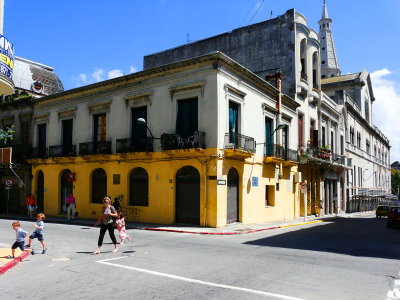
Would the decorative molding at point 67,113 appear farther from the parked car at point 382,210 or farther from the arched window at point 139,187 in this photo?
the parked car at point 382,210

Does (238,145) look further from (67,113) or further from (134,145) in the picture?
(67,113)

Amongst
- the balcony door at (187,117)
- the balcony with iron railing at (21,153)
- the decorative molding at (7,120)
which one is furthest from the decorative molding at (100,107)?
the decorative molding at (7,120)

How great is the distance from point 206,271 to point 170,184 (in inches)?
465

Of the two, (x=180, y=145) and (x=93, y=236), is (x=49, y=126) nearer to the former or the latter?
(x=180, y=145)

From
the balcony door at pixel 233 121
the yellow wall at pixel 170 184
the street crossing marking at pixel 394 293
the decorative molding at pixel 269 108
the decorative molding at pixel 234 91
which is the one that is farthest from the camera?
the decorative molding at pixel 269 108

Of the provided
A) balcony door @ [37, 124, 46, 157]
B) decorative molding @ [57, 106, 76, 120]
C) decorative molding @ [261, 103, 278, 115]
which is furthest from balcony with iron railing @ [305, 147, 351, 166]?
balcony door @ [37, 124, 46, 157]

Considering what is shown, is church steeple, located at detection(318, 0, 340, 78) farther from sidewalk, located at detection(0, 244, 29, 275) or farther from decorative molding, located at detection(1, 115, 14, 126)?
sidewalk, located at detection(0, 244, 29, 275)

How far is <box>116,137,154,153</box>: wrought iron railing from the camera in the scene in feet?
67.6

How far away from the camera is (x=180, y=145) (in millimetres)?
19031

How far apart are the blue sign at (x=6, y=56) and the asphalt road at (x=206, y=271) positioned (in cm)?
586

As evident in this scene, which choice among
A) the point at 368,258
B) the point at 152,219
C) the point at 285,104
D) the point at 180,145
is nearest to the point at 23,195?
the point at 152,219

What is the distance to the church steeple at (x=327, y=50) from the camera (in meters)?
78.6

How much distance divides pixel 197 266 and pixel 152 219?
12.1m

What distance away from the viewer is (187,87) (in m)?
19.7
